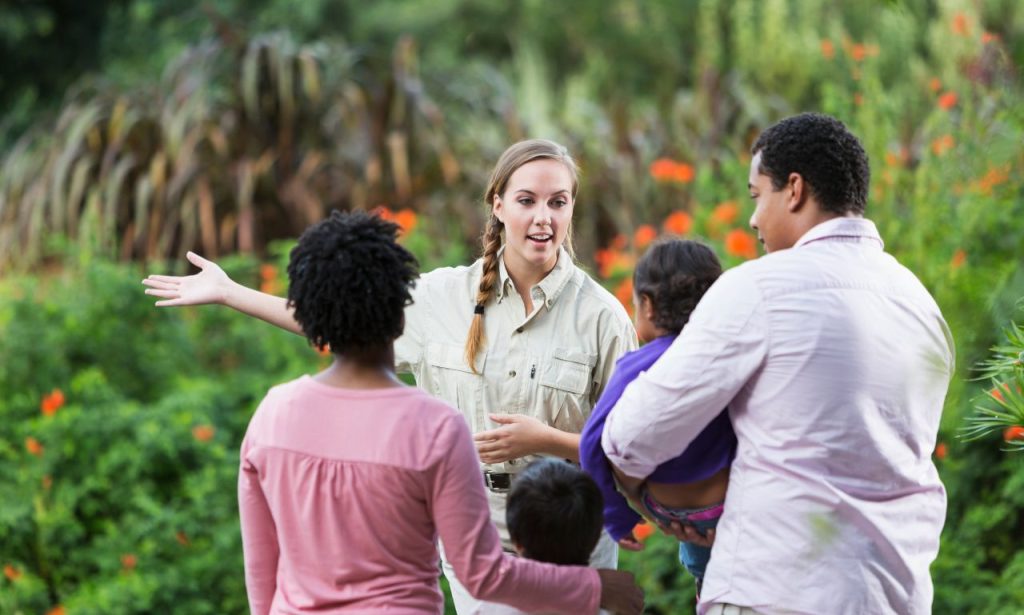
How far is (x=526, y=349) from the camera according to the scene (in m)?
3.07

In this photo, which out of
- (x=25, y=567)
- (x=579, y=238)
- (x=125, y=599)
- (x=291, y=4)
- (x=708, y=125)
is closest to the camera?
(x=125, y=599)

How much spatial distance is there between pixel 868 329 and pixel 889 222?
300 centimetres

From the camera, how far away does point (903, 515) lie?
237 centimetres

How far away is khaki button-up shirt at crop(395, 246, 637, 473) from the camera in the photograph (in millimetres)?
3033

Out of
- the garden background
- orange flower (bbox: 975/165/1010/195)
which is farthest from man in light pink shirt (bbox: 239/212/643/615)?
orange flower (bbox: 975/165/1010/195)

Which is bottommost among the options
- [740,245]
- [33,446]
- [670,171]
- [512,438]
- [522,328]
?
[33,446]

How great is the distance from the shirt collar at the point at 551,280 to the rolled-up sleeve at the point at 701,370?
76 cm

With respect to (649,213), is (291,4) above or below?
above

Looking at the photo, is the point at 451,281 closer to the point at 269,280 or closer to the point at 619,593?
the point at 619,593

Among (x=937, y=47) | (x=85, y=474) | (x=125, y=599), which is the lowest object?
(x=125, y=599)

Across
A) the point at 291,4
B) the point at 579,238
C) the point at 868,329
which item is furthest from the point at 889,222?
the point at 291,4

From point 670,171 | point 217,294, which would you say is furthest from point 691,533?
point 670,171

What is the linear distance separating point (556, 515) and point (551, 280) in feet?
2.71

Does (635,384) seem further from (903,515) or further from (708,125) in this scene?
(708,125)
